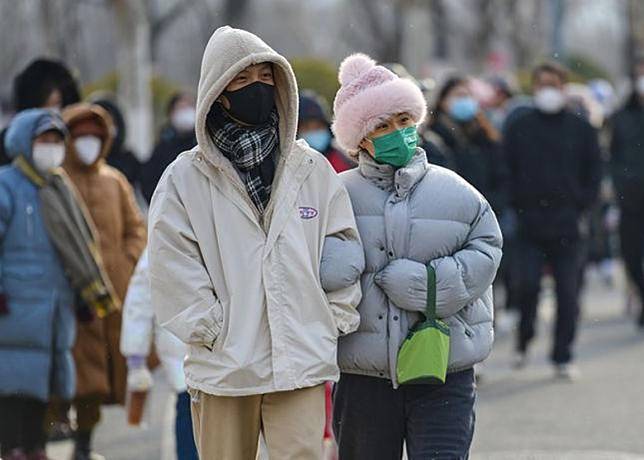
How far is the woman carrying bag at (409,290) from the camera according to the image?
231 inches

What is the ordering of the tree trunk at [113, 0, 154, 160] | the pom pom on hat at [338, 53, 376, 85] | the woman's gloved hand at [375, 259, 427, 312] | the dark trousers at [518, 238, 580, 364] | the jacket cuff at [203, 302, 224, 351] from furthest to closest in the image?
the tree trunk at [113, 0, 154, 160], the dark trousers at [518, 238, 580, 364], the pom pom on hat at [338, 53, 376, 85], the woman's gloved hand at [375, 259, 427, 312], the jacket cuff at [203, 302, 224, 351]

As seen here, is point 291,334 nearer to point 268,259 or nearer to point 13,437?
point 268,259

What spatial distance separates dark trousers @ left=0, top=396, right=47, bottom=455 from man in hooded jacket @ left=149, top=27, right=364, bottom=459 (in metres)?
2.78

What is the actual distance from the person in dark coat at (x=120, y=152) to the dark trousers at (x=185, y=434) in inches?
155

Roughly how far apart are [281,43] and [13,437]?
2341 inches

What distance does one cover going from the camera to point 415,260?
5.95 metres

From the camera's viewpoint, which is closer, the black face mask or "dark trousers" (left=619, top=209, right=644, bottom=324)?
the black face mask

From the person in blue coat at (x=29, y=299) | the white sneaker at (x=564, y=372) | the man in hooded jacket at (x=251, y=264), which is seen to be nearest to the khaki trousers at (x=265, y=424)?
the man in hooded jacket at (x=251, y=264)

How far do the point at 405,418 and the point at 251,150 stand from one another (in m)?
1.13

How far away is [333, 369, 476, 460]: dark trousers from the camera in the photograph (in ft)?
19.4

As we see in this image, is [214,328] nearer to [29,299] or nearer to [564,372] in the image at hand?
[29,299]

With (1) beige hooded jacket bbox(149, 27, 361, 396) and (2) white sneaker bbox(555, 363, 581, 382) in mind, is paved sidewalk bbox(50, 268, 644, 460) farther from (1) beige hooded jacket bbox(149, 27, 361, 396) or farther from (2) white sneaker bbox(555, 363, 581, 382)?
(1) beige hooded jacket bbox(149, 27, 361, 396)

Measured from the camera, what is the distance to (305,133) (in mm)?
8969

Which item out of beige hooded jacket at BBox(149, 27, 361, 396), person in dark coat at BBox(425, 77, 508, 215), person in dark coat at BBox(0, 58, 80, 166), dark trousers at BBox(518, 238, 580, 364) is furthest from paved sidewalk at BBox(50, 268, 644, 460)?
beige hooded jacket at BBox(149, 27, 361, 396)
